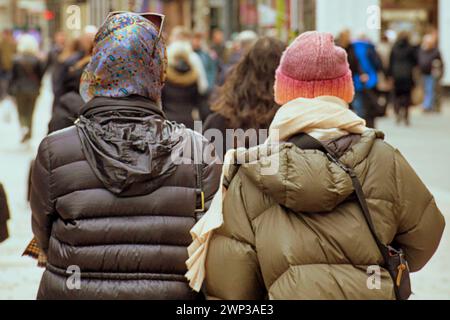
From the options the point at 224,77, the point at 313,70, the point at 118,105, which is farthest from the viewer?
the point at 224,77

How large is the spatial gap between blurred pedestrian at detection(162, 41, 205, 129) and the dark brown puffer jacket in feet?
19.4

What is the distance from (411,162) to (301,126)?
33.7ft

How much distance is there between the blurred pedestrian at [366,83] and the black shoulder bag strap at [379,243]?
28.8 ft

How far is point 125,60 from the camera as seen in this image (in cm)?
373

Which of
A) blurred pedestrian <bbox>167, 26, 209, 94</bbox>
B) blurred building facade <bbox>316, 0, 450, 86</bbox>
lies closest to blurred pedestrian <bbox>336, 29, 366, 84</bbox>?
blurred pedestrian <bbox>167, 26, 209, 94</bbox>

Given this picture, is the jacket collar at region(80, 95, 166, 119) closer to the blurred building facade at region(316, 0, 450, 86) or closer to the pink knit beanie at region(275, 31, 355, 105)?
the pink knit beanie at region(275, 31, 355, 105)

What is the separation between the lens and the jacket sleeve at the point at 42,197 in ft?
12.2

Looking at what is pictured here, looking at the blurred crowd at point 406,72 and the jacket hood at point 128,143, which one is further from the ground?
the jacket hood at point 128,143

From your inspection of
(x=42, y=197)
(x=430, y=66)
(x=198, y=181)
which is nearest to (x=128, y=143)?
(x=198, y=181)

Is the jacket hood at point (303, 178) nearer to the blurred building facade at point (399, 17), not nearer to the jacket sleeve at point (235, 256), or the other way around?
the jacket sleeve at point (235, 256)

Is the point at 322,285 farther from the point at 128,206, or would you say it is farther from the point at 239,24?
the point at 239,24

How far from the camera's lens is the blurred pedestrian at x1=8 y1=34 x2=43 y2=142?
55.6ft

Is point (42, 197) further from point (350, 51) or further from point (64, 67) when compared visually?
point (350, 51)

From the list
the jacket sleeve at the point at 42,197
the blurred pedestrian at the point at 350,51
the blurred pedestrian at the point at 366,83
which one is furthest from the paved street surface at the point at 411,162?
the jacket sleeve at the point at 42,197
